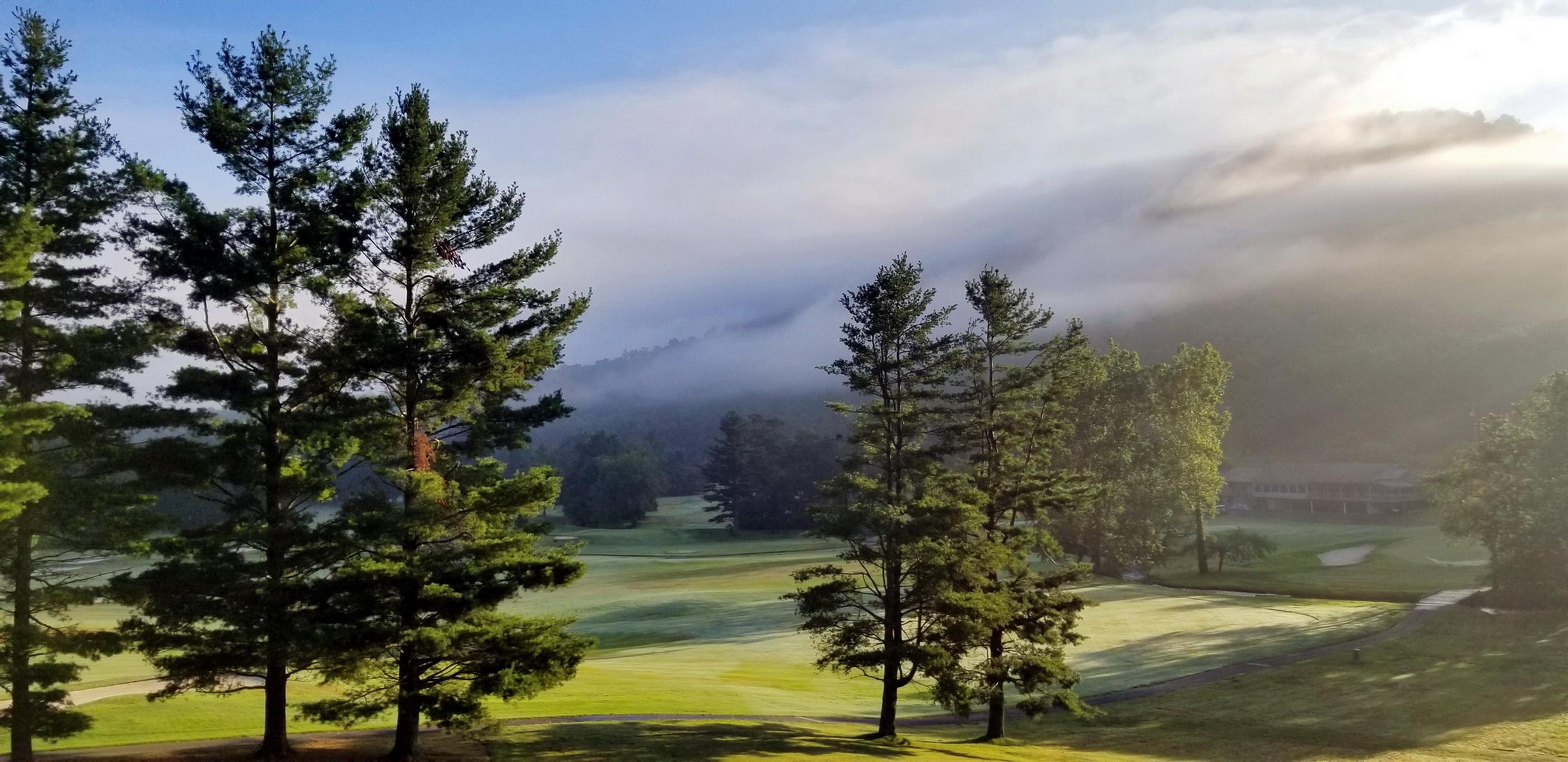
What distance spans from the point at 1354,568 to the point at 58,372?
86.5 metres

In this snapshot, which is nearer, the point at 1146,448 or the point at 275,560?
the point at 275,560

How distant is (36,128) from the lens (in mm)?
21344

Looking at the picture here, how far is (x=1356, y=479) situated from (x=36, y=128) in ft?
473

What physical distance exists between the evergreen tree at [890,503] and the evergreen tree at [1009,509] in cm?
113

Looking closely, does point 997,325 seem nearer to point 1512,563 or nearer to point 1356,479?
point 1512,563

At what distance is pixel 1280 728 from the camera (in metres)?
33.8

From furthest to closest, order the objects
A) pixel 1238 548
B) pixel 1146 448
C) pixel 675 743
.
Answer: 1. pixel 1238 548
2. pixel 1146 448
3. pixel 675 743

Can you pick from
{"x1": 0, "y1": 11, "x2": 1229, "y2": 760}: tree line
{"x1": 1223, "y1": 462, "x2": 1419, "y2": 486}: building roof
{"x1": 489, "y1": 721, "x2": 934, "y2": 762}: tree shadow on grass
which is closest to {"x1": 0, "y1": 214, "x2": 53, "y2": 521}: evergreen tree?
{"x1": 0, "y1": 11, "x2": 1229, "y2": 760}: tree line

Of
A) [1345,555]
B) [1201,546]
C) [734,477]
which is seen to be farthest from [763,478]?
[1345,555]

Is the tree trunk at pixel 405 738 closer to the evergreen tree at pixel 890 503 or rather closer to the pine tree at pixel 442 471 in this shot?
the pine tree at pixel 442 471

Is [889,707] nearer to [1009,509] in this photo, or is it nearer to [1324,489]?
[1009,509]

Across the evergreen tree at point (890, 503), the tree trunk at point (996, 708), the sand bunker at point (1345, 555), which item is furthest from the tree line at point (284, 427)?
the sand bunker at point (1345, 555)

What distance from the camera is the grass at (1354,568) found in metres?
67.1

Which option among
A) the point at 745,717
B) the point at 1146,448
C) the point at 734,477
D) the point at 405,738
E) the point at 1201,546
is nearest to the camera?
the point at 405,738
